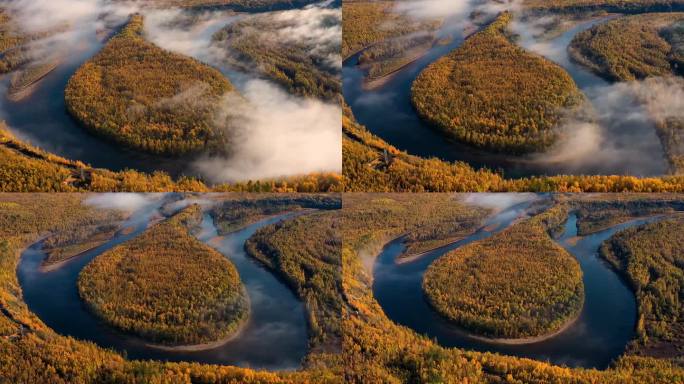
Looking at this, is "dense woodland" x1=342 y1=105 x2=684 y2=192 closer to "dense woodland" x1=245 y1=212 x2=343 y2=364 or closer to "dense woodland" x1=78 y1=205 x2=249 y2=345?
"dense woodland" x1=245 y1=212 x2=343 y2=364

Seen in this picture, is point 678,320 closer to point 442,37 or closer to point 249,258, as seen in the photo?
point 442,37

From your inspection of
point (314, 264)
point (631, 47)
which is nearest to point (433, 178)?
point (314, 264)

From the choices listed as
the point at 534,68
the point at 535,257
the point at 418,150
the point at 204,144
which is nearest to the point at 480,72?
the point at 534,68

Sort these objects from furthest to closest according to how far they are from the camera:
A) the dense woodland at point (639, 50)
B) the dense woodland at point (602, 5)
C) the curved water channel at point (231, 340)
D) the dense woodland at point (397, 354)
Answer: the dense woodland at point (602, 5)
the dense woodland at point (639, 50)
the curved water channel at point (231, 340)
the dense woodland at point (397, 354)

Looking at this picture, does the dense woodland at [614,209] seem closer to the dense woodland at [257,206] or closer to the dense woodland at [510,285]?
the dense woodland at [510,285]

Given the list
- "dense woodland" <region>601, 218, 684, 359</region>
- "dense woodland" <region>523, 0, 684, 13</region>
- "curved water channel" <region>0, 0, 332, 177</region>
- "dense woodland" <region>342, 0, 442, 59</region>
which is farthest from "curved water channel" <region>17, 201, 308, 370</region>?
"dense woodland" <region>523, 0, 684, 13</region>

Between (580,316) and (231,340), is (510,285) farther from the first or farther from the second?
(231,340)

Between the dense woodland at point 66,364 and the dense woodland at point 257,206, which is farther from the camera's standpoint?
the dense woodland at point 257,206

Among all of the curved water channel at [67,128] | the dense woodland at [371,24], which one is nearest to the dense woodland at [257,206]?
the curved water channel at [67,128]
